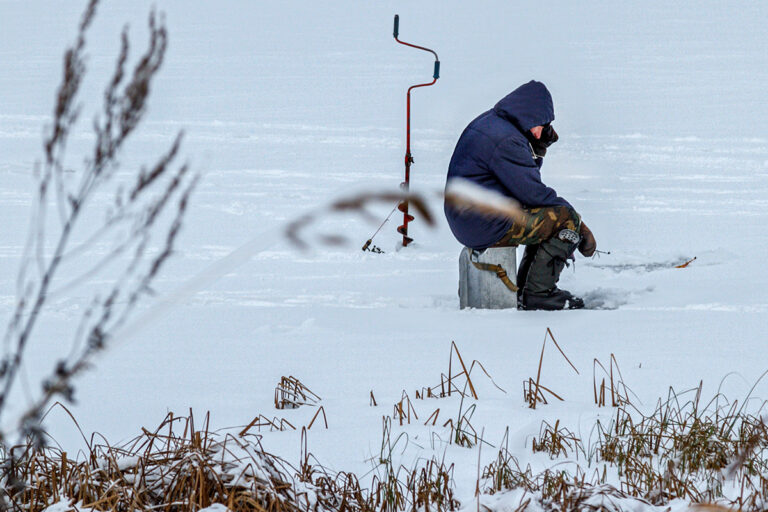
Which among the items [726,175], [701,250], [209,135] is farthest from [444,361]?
[209,135]

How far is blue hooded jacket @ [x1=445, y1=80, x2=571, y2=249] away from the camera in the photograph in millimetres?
4734

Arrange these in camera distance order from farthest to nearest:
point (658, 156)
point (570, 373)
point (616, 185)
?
point (658, 156) → point (616, 185) → point (570, 373)

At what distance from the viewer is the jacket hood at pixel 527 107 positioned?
15.9ft

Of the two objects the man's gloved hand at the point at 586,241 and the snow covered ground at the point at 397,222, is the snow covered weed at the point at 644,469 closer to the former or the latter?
the snow covered ground at the point at 397,222

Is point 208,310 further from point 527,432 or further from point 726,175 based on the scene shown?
point 726,175

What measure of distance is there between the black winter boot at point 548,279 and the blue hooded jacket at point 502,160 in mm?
257

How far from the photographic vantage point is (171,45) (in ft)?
57.2

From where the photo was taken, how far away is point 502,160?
4.72 metres

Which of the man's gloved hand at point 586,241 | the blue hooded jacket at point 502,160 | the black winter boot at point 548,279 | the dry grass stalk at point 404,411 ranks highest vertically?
the blue hooded jacket at point 502,160

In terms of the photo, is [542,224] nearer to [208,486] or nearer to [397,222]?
[397,222]

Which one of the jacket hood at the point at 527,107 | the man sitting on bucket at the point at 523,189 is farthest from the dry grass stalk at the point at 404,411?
the jacket hood at the point at 527,107

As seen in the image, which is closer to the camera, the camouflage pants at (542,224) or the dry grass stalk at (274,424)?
the dry grass stalk at (274,424)

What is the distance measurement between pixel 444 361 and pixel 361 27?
16.2m

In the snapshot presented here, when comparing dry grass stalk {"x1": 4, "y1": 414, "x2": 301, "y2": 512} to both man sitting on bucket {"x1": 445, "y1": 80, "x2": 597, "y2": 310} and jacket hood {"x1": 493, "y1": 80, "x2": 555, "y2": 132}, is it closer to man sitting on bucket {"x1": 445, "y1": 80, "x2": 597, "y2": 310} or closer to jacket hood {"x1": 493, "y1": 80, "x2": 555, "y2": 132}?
man sitting on bucket {"x1": 445, "y1": 80, "x2": 597, "y2": 310}
